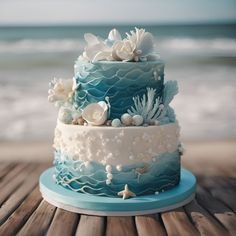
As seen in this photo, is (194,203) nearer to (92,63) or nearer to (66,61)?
(92,63)

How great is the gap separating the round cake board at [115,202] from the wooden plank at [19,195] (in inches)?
8.8

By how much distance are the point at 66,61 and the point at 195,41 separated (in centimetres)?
330

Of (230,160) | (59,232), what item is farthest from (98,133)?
(230,160)

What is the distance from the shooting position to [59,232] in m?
2.79

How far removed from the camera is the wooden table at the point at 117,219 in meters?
2.80

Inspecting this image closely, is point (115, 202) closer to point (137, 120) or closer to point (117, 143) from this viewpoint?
point (117, 143)

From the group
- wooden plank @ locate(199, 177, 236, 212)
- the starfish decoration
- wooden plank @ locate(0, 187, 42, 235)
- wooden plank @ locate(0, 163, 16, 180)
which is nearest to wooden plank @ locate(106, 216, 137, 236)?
the starfish decoration

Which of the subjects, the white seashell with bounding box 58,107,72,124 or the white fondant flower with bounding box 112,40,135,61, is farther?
the white seashell with bounding box 58,107,72,124

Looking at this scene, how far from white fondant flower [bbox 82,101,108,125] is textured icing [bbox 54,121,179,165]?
0.14 ft

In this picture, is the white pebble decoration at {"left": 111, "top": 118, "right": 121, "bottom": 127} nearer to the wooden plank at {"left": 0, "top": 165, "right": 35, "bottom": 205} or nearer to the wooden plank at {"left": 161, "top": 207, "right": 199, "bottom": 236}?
the wooden plank at {"left": 161, "top": 207, "right": 199, "bottom": 236}

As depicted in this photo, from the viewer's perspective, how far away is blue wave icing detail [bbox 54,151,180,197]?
122 inches

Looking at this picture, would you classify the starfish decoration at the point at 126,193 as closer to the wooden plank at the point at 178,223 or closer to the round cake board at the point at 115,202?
the round cake board at the point at 115,202

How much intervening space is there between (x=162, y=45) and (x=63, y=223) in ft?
28.7

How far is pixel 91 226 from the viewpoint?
113 inches
